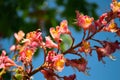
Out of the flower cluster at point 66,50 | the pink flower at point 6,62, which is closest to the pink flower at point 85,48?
the flower cluster at point 66,50

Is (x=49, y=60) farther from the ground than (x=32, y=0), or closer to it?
closer to it

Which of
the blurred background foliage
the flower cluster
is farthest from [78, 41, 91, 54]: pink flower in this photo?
the blurred background foliage

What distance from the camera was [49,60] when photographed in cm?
64

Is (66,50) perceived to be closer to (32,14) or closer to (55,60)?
(55,60)

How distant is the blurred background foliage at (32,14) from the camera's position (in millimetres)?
2662

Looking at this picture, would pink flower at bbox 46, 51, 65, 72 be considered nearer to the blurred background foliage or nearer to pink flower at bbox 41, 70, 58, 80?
pink flower at bbox 41, 70, 58, 80

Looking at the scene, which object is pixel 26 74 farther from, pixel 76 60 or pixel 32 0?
pixel 32 0

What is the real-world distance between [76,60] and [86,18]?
0.27 ft

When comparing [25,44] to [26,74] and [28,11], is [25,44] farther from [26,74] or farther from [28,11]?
[28,11]

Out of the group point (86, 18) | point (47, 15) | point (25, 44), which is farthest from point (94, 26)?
point (47, 15)

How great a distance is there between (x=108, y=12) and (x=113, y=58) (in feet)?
0.29

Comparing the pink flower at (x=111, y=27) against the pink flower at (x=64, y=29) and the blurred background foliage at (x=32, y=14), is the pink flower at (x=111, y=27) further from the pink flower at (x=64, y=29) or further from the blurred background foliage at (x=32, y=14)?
the blurred background foliage at (x=32, y=14)

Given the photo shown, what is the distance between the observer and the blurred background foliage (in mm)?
2662

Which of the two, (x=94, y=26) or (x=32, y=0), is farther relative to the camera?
(x=32, y=0)
